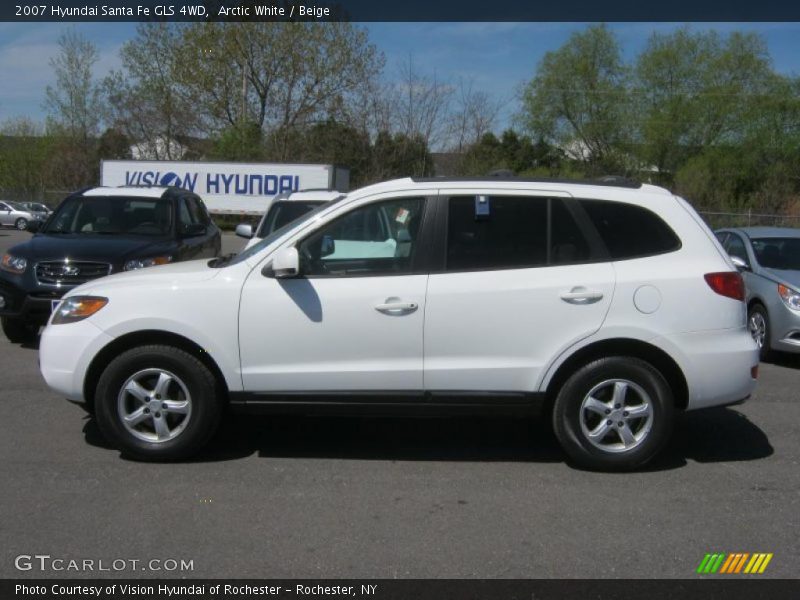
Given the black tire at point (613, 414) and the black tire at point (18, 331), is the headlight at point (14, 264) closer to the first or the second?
the black tire at point (18, 331)

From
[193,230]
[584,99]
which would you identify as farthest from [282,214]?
[584,99]

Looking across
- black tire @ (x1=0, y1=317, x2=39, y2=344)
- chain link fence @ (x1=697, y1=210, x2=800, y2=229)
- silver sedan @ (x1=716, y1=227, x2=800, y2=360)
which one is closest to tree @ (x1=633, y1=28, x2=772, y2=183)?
chain link fence @ (x1=697, y1=210, x2=800, y2=229)

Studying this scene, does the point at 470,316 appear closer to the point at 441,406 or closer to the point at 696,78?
the point at 441,406

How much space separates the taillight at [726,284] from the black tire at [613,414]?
0.67 metres

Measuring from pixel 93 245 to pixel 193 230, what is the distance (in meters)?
1.59

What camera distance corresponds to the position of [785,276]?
958cm

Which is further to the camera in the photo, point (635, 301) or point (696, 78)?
point (696, 78)

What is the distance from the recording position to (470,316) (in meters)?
5.33

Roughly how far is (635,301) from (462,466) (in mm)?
1578

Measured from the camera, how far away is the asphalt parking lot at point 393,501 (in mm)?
4211

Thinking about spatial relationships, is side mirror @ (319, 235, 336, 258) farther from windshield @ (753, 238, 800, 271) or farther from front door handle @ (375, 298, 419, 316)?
windshield @ (753, 238, 800, 271)

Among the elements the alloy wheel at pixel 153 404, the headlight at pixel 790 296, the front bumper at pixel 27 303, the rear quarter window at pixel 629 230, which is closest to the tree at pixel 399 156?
the headlight at pixel 790 296

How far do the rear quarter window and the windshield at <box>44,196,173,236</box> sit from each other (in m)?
6.37

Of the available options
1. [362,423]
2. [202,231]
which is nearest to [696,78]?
[202,231]
